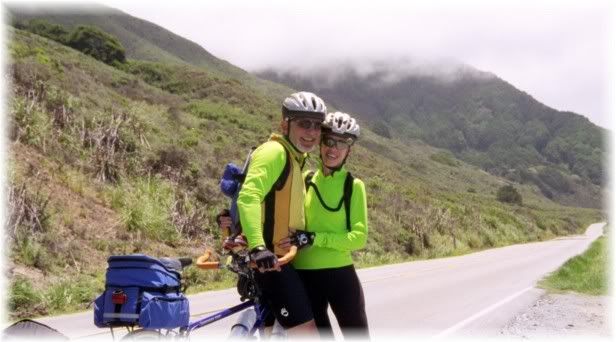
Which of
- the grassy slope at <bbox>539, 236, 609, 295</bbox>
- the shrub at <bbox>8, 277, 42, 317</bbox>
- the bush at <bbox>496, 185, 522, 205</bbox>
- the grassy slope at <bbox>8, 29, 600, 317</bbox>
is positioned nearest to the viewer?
the shrub at <bbox>8, 277, 42, 317</bbox>

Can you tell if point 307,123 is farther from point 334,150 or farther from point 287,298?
point 287,298

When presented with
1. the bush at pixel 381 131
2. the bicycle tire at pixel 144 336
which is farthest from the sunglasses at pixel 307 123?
the bush at pixel 381 131

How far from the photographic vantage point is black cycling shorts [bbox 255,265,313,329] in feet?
12.0

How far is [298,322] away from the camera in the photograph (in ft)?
12.0

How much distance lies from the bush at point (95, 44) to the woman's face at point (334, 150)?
159 ft

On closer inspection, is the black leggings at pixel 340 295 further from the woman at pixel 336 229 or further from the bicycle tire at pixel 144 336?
the bicycle tire at pixel 144 336

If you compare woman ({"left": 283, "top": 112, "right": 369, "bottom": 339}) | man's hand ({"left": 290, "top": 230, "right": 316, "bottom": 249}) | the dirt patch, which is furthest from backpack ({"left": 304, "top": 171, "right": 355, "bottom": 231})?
the dirt patch

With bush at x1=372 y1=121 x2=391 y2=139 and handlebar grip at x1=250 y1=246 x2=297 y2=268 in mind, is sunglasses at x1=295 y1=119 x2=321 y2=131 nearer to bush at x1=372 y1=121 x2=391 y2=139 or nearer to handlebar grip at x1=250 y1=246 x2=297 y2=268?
handlebar grip at x1=250 y1=246 x2=297 y2=268

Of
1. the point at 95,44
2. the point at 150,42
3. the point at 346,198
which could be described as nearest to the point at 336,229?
the point at 346,198

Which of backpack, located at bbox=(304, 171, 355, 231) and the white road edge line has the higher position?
backpack, located at bbox=(304, 171, 355, 231)

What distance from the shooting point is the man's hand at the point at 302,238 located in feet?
12.0

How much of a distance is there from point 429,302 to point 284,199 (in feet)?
29.9

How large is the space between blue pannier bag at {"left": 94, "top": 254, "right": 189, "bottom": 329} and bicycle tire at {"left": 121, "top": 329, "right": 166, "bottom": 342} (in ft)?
0.11

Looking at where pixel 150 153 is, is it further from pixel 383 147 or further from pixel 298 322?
pixel 383 147
